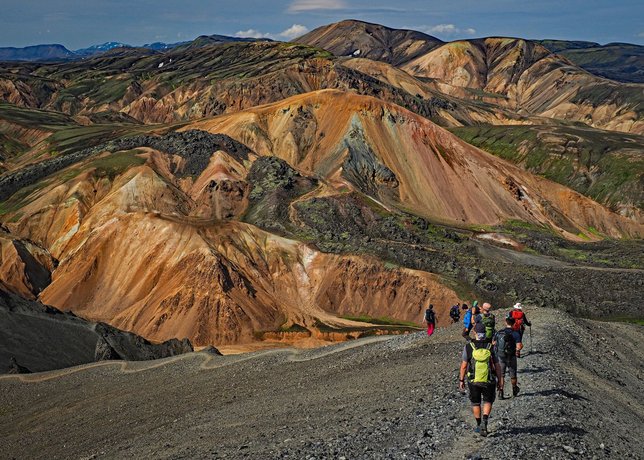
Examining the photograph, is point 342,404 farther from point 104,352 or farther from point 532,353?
point 104,352

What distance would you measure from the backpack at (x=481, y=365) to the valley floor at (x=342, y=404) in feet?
4.66

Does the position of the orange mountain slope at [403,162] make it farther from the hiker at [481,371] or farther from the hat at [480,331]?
the hiker at [481,371]

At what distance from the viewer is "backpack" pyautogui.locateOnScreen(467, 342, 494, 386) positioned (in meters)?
15.3

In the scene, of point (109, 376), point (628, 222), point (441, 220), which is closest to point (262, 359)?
point (109, 376)

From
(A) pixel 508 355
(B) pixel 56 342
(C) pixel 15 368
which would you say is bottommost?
(C) pixel 15 368

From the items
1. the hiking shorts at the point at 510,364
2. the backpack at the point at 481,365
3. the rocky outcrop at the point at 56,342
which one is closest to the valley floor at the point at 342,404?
the hiking shorts at the point at 510,364

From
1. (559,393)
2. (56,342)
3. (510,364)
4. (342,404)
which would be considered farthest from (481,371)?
(56,342)

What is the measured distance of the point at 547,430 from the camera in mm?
15828

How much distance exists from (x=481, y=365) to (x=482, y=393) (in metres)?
0.68

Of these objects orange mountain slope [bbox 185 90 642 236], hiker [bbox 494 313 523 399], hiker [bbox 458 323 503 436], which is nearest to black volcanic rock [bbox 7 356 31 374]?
A: hiker [bbox 494 313 523 399]

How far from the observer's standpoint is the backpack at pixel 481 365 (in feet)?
50.3

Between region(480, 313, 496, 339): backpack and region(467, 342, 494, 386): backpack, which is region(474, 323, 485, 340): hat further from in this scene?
region(480, 313, 496, 339): backpack

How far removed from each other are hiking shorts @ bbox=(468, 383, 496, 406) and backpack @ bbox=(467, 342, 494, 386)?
0.10 m

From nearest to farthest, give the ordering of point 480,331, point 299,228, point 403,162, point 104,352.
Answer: point 480,331 → point 104,352 → point 299,228 → point 403,162
